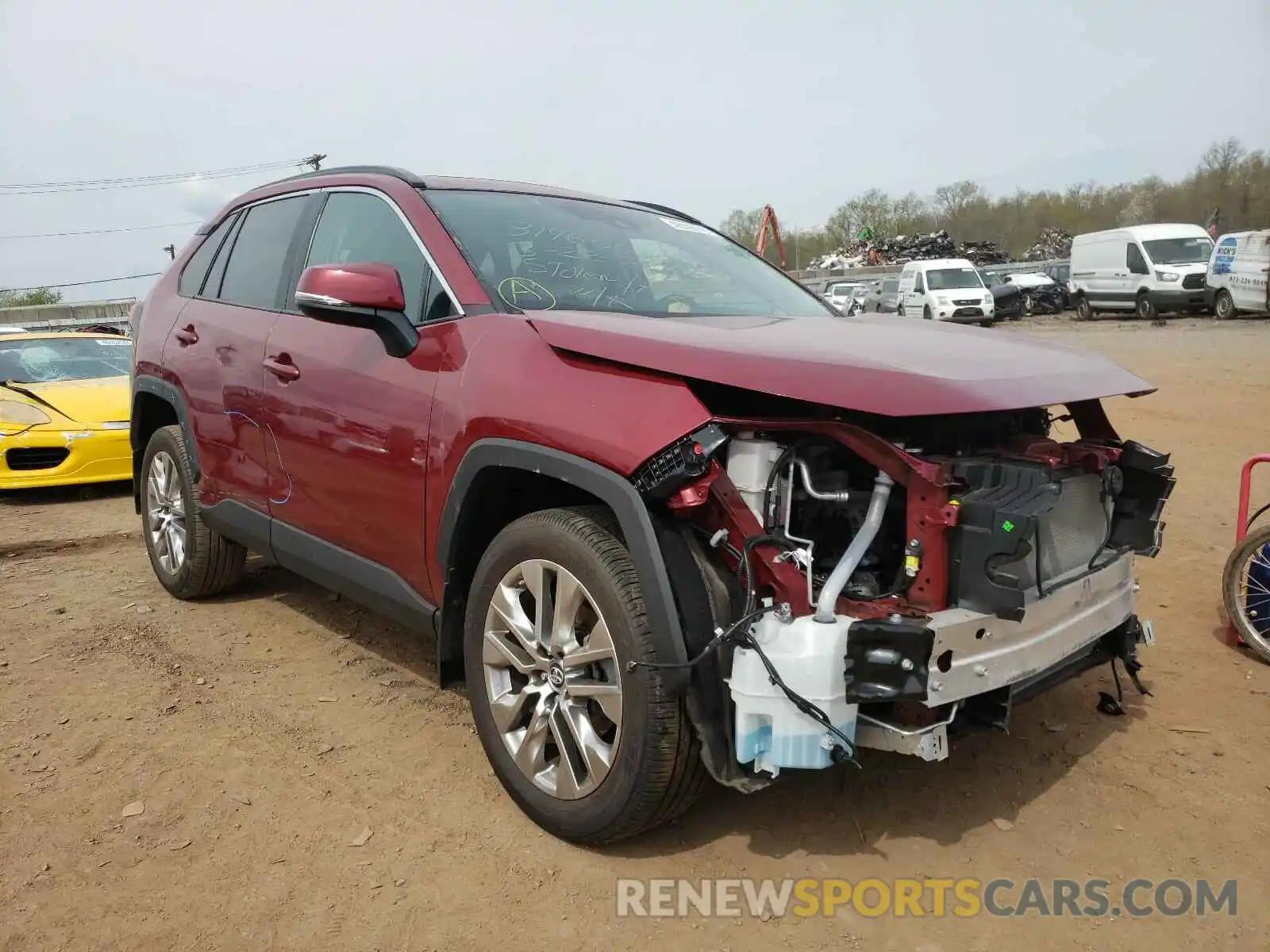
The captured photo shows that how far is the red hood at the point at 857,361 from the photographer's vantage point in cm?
211

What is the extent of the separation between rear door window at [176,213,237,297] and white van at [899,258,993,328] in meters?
21.4

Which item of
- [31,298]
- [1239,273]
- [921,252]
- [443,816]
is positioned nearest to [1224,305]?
[1239,273]

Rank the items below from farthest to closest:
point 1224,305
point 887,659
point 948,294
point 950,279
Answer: point 950,279
point 948,294
point 1224,305
point 887,659

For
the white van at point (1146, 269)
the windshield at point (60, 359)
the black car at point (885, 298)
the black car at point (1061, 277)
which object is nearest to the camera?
the windshield at point (60, 359)

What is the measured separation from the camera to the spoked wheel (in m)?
3.72

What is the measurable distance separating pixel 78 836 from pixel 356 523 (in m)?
1.21

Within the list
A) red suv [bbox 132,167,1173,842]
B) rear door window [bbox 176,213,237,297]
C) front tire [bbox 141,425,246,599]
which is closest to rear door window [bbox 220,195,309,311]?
rear door window [bbox 176,213,237,297]

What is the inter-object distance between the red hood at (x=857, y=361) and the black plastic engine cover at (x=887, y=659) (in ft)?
1.58

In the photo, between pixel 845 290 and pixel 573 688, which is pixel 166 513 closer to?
pixel 573 688

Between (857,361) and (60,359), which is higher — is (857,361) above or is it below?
above

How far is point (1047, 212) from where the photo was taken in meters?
62.2

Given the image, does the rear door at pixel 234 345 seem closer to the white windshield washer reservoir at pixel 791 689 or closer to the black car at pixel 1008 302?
the white windshield washer reservoir at pixel 791 689

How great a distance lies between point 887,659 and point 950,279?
2444cm

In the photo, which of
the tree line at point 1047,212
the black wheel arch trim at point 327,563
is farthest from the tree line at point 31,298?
the black wheel arch trim at point 327,563
